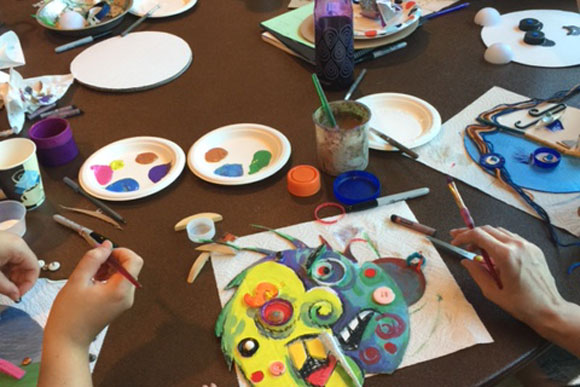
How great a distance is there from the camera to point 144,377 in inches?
27.2

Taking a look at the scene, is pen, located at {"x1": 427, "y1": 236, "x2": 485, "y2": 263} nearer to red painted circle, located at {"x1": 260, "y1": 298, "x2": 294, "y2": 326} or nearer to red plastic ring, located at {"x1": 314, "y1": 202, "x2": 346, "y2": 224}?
red plastic ring, located at {"x1": 314, "y1": 202, "x2": 346, "y2": 224}

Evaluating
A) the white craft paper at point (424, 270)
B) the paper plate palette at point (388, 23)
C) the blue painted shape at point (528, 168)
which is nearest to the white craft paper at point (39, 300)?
the white craft paper at point (424, 270)

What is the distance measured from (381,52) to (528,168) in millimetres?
492

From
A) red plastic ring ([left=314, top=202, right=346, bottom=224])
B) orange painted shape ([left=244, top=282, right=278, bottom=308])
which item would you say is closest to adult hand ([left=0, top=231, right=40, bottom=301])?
orange painted shape ([left=244, top=282, right=278, bottom=308])

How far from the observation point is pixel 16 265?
0.82 m

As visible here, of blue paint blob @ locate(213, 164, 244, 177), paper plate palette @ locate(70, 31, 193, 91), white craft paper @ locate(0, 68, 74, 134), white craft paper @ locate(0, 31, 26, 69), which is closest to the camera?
blue paint blob @ locate(213, 164, 244, 177)

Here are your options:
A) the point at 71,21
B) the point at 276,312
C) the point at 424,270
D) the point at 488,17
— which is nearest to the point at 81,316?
the point at 276,312

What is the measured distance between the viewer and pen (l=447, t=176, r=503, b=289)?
72 centimetres

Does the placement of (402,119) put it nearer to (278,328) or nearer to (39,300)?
(278,328)

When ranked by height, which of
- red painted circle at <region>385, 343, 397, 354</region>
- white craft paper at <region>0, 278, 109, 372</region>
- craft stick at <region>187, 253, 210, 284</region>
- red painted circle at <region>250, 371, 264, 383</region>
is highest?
red painted circle at <region>385, 343, 397, 354</region>

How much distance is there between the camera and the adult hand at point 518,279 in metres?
0.69

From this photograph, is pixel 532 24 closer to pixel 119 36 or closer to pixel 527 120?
pixel 527 120

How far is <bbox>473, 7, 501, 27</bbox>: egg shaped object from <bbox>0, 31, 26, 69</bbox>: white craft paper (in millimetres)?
1202

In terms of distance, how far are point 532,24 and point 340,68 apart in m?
0.52
